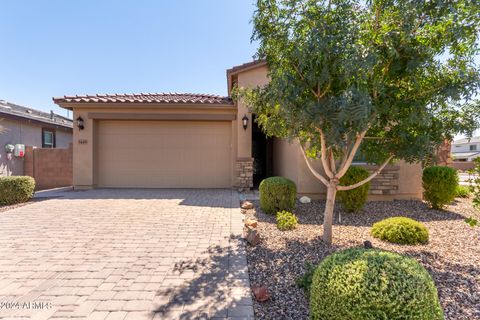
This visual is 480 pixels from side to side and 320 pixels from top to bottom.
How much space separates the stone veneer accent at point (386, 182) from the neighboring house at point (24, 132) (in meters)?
15.3

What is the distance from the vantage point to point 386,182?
714 centimetres

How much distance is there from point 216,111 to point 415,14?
717cm

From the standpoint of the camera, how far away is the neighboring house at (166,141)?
8906 mm

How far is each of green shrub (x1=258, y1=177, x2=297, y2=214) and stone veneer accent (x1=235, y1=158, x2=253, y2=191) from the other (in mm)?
3010

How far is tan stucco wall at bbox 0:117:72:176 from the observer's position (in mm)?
10227

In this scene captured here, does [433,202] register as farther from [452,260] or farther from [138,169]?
[138,169]

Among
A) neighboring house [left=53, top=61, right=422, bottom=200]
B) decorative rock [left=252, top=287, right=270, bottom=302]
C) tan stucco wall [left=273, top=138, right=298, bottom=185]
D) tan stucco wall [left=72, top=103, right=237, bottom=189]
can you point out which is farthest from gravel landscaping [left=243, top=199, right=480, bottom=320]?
tan stucco wall [left=72, top=103, right=237, bottom=189]

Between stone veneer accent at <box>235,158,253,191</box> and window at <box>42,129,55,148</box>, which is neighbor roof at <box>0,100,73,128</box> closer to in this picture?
window at <box>42,129,55,148</box>

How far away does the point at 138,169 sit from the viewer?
948 cm

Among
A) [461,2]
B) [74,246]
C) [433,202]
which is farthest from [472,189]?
[74,246]

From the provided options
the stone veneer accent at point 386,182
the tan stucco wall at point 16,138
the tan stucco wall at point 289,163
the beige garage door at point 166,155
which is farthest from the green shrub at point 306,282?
the tan stucco wall at point 16,138

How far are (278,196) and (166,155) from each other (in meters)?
5.84

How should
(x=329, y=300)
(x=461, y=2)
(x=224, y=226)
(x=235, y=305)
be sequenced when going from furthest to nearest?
(x=224, y=226) → (x=461, y=2) → (x=235, y=305) → (x=329, y=300)

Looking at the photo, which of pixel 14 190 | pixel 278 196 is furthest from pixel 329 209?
pixel 14 190
